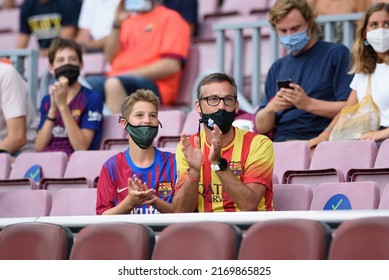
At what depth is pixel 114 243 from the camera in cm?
393

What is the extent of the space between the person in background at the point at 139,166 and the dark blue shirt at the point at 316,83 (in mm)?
1113

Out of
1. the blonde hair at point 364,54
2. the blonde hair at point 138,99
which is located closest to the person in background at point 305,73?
the blonde hair at point 364,54

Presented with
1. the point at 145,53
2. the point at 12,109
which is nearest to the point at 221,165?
the point at 12,109

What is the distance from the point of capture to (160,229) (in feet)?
13.3

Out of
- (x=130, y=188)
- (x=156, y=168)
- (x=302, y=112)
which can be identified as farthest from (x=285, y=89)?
(x=130, y=188)

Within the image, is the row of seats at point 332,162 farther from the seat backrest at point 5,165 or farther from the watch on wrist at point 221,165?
the seat backrest at point 5,165

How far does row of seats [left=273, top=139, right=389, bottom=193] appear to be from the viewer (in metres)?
5.12

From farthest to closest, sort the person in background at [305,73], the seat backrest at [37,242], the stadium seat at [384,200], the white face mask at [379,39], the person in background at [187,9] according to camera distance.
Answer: the person in background at [187,9] → the person in background at [305,73] → the white face mask at [379,39] → the stadium seat at [384,200] → the seat backrest at [37,242]

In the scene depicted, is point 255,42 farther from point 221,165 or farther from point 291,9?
point 221,165

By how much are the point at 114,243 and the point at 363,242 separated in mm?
883

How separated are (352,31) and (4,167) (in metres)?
2.23

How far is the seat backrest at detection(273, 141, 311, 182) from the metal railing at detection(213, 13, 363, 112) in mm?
1350

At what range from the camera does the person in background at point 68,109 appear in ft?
22.1

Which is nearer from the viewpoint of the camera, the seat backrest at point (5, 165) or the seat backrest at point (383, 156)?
the seat backrest at point (383, 156)
